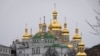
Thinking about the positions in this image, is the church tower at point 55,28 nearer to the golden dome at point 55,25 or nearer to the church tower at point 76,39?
the golden dome at point 55,25

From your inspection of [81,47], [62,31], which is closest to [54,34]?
[62,31]

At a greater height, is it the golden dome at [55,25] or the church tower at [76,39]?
the golden dome at [55,25]

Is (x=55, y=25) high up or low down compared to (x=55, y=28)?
up

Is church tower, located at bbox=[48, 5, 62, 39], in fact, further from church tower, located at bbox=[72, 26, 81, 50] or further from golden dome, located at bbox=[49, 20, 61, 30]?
church tower, located at bbox=[72, 26, 81, 50]

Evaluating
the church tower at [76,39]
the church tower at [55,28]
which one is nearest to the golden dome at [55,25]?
the church tower at [55,28]

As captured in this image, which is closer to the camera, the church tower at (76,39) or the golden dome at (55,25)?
the golden dome at (55,25)

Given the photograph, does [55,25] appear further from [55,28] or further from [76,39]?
[76,39]

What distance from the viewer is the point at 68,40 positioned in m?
75.3

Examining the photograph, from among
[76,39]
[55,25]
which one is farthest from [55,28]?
[76,39]

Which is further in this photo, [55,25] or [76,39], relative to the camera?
[76,39]

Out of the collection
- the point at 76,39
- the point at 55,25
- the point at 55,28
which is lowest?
the point at 76,39

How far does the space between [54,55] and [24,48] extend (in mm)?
6882

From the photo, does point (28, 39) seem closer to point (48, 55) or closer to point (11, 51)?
point (11, 51)

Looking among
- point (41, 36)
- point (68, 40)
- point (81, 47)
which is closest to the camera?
point (81, 47)
